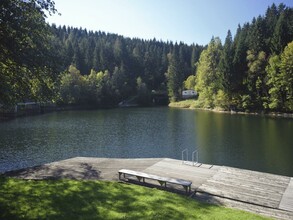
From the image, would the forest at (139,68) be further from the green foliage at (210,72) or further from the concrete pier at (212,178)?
the concrete pier at (212,178)

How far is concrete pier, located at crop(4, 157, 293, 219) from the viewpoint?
36.9ft

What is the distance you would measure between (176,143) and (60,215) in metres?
24.7

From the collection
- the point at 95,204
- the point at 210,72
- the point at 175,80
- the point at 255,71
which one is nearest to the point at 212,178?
the point at 95,204

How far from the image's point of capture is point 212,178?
1410 cm

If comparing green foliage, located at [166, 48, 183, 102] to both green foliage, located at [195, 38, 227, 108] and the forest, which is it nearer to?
the forest

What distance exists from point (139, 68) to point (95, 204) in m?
110

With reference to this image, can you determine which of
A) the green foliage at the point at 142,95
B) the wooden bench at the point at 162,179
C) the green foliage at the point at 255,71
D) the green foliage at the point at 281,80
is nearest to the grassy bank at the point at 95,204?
the wooden bench at the point at 162,179

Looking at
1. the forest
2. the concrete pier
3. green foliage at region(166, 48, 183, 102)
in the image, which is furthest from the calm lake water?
green foliage at region(166, 48, 183, 102)

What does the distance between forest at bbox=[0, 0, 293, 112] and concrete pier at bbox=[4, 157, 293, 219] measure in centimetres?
423

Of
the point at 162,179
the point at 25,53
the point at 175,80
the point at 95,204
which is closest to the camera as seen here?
the point at 95,204

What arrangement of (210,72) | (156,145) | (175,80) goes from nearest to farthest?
(156,145) < (210,72) < (175,80)

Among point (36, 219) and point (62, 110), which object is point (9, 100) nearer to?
point (36, 219)

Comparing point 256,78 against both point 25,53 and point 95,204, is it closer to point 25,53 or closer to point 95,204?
point 25,53

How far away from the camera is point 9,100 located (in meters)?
11.5
